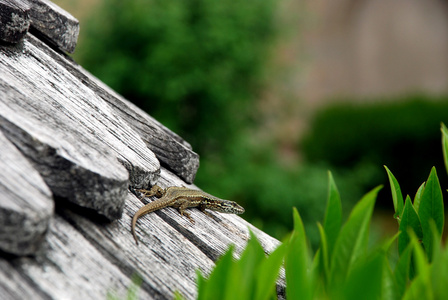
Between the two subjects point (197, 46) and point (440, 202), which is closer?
point (440, 202)

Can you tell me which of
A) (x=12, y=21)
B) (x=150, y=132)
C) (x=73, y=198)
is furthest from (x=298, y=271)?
(x=12, y=21)

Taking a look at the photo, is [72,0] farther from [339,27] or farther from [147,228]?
[339,27]

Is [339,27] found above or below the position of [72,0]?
above

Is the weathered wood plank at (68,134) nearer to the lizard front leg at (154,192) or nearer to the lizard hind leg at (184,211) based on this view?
the lizard front leg at (154,192)

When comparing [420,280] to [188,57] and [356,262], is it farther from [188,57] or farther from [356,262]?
[188,57]

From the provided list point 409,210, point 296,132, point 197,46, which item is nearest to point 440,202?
point 409,210
